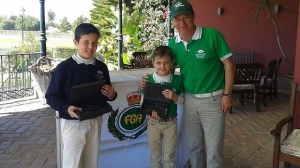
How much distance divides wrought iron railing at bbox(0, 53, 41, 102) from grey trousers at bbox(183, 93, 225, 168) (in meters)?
5.01

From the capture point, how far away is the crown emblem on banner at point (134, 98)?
9.27ft

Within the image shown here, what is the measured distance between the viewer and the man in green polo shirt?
7.84 ft

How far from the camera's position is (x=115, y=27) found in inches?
613

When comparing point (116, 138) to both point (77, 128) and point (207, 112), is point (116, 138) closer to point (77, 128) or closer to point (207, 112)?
point (77, 128)

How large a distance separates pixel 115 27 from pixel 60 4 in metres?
12.9

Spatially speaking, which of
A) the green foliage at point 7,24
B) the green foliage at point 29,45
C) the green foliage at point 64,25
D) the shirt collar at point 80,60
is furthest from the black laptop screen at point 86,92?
the green foliage at point 7,24

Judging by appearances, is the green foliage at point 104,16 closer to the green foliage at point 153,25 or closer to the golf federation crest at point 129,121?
the green foliage at point 153,25

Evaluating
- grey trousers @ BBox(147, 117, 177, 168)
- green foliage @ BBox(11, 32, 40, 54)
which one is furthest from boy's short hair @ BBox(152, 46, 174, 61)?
green foliage @ BBox(11, 32, 40, 54)

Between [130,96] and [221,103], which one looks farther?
[130,96]

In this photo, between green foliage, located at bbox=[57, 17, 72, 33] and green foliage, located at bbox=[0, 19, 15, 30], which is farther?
green foliage, located at bbox=[0, 19, 15, 30]

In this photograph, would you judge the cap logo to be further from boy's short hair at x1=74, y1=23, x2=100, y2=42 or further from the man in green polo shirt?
boy's short hair at x1=74, y1=23, x2=100, y2=42

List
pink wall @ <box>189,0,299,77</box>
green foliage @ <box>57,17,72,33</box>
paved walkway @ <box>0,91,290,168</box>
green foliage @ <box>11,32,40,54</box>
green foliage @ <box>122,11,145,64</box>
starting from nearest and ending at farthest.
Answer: paved walkway @ <box>0,91,290,168</box> → pink wall @ <box>189,0,299,77</box> → green foliage @ <box>122,11,145,64</box> → green foliage @ <box>11,32,40,54</box> → green foliage @ <box>57,17,72,33</box>

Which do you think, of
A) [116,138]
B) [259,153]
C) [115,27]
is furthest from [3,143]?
[115,27]

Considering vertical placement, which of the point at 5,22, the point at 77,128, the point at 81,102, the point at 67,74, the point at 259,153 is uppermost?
the point at 5,22
